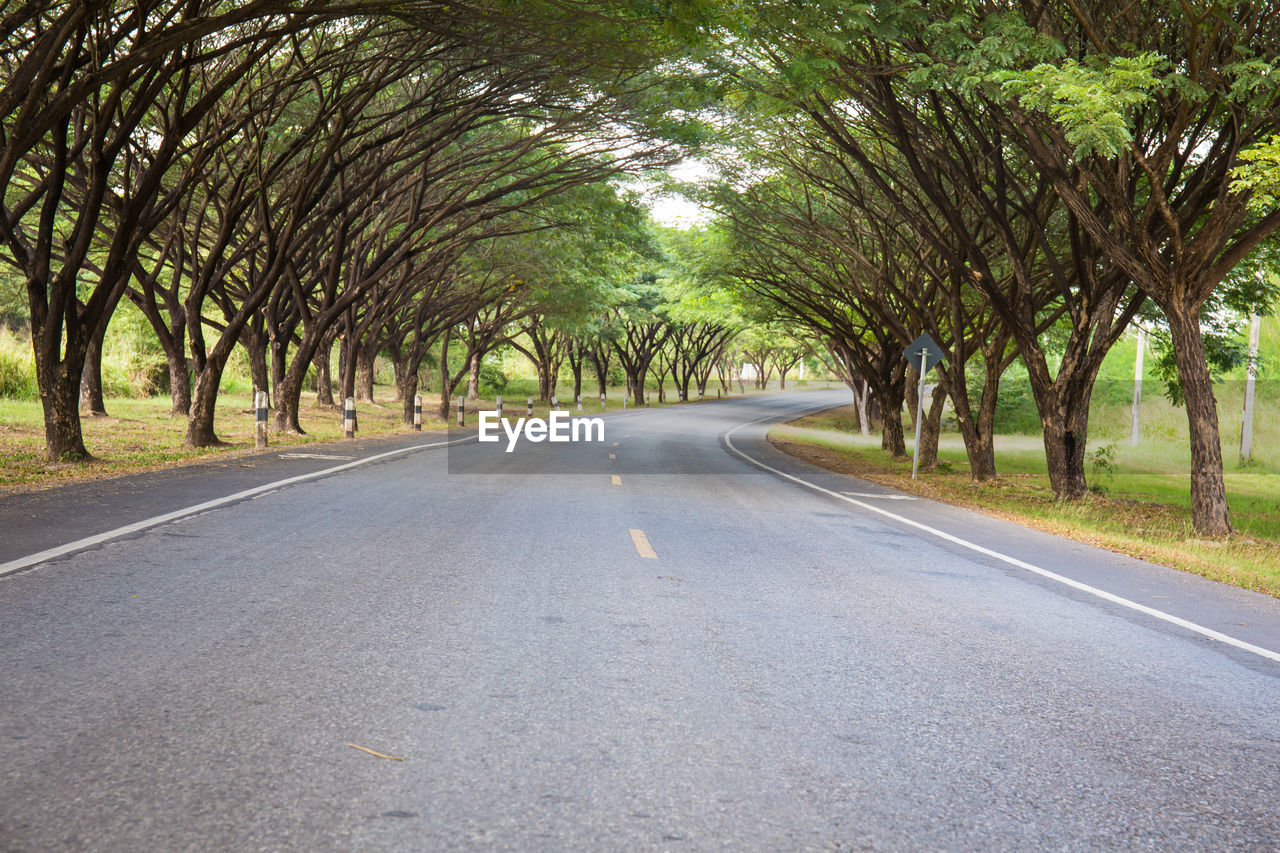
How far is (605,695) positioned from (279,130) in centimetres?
1925

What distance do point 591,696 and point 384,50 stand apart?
14581 mm

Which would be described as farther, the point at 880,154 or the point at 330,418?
the point at 330,418

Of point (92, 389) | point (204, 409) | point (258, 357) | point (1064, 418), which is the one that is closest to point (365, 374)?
point (258, 357)

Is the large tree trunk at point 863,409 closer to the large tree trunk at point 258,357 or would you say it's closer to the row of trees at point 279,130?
the row of trees at point 279,130

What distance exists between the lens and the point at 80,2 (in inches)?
432

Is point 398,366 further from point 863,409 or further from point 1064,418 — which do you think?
point 1064,418

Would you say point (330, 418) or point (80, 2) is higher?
point (80, 2)

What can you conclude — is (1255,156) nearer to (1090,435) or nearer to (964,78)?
(964,78)

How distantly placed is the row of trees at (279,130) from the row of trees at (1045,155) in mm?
2698

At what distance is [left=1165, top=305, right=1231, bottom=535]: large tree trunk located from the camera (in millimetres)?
12820

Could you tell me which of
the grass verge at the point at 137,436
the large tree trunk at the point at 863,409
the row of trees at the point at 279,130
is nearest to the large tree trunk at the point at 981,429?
the row of trees at the point at 279,130

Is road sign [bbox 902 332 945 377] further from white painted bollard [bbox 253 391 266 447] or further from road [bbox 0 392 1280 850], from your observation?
white painted bollard [bbox 253 391 266 447]

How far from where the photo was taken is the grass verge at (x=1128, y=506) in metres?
10.5

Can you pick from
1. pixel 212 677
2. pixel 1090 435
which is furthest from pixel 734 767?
pixel 1090 435
